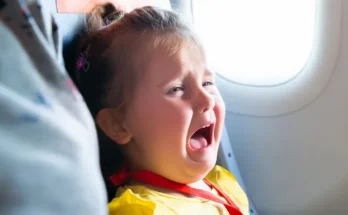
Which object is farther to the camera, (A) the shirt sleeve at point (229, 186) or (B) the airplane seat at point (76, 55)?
(A) the shirt sleeve at point (229, 186)

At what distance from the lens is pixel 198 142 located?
831 mm

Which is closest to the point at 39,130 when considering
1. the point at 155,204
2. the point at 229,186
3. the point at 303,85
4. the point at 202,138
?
the point at 155,204

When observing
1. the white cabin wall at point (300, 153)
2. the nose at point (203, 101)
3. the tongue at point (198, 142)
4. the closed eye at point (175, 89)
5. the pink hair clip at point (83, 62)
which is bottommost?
the white cabin wall at point (300, 153)

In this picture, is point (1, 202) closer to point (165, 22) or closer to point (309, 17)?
point (165, 22)

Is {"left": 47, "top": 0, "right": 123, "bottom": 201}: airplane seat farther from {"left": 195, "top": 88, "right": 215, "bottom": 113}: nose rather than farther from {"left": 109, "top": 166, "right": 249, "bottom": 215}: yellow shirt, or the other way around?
{"left": 195, "top": 88, "right": 215, "bottom": 113}: nose

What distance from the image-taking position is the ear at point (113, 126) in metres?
0.81

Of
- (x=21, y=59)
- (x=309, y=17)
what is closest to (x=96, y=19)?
(x=21, y=59)

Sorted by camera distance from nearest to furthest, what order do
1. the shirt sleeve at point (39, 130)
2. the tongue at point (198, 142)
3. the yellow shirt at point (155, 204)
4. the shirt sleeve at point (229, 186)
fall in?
1. the shirt sleeve at point (39, 130)
2. the yellow shirt at point (155, 204)
3. the tongue at point (198, 142)
4. the shirt sleeve at point (229, 186)

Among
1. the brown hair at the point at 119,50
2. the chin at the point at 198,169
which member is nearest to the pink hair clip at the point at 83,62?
the brown hair at the point at 119,50

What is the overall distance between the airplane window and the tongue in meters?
0.43

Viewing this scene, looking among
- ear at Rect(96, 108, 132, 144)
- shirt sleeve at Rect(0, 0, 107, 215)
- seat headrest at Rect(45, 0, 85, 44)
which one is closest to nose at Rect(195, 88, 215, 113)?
ear at Rect(96, 108, 132, 144)

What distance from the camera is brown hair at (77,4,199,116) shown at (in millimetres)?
781

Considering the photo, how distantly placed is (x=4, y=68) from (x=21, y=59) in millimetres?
17

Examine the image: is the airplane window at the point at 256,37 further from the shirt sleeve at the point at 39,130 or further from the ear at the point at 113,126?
the shirt sleeve at the point at 39,130
